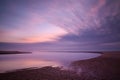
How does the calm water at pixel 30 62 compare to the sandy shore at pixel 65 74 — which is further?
the calm water at pixel 30 62

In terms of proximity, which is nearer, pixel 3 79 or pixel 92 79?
pixel 92 79

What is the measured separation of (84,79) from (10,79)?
8.37 metres

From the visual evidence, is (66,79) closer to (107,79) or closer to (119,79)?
(107,79)

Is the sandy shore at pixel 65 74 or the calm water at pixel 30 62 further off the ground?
the calm water at pixel 30 62

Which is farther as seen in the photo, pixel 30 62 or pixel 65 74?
pixel 30 62

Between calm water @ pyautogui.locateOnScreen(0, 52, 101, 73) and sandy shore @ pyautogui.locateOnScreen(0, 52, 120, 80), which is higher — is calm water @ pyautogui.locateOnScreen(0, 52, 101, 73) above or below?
above

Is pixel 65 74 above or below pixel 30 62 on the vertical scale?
below

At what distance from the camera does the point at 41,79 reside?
12438 mm

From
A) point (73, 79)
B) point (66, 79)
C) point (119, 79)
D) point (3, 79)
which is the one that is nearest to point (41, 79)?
point (66, 79)

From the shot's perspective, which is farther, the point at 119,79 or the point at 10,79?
the point at 10,79

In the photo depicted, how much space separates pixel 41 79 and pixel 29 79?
1.38 metres

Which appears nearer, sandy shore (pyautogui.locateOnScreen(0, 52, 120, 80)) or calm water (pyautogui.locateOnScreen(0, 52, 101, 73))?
sandy shore (pyautogui.locateOnScreen(0, 52, 120, 80))

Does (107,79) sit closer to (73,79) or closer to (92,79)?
(92,79)

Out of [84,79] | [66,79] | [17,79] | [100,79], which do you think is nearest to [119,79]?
[100,79]
